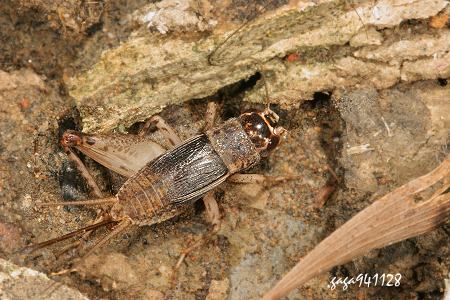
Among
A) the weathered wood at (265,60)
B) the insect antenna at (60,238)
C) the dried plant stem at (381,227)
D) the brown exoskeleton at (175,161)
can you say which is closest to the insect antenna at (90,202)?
the brown exoskeleton at (175,161)

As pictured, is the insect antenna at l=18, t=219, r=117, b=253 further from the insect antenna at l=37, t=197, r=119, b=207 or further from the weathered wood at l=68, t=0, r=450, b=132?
the weathered wood at l=68, t=0, r=450, b=132

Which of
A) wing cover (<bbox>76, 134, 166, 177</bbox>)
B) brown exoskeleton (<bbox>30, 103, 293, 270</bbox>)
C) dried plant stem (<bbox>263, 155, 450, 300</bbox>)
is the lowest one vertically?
dried plant stem (<bbox>263, 155, 450, 300</bbox>)

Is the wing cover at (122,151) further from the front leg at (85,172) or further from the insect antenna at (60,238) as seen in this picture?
the insect antenna at (60,238)

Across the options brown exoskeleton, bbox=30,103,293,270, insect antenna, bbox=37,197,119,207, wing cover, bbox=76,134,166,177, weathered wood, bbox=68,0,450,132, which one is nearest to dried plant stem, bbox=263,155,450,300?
brown exoskeleton, bbox=30,103,293,270

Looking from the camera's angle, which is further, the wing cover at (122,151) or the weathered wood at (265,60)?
the wing cover at (122,151)

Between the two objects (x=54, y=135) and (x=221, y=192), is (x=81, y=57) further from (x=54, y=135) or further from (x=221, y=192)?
(x=221, y=192)

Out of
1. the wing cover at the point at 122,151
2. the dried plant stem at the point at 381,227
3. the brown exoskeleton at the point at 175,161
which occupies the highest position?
the wing cover at the point at 122,151
